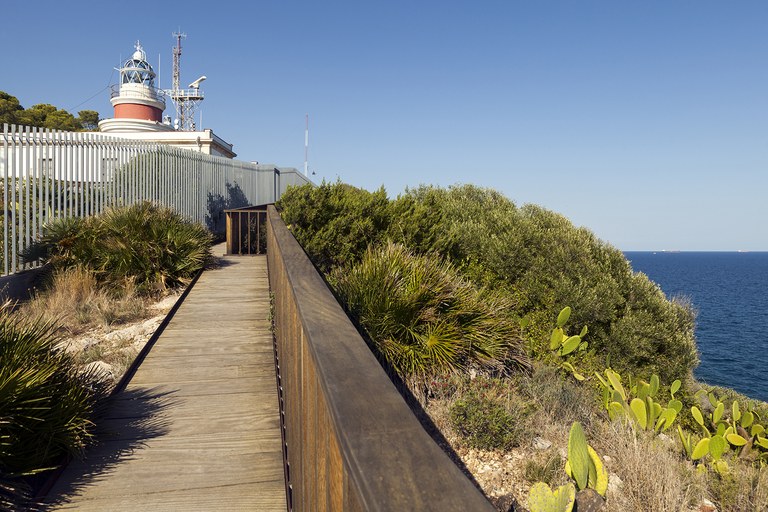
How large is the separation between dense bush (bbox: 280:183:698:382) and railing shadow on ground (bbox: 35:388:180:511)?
5181mm

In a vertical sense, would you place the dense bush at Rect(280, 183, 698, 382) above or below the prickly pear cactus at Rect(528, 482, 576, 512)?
above

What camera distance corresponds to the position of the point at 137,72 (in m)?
44.5

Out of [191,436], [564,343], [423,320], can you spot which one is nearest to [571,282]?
[564,343]

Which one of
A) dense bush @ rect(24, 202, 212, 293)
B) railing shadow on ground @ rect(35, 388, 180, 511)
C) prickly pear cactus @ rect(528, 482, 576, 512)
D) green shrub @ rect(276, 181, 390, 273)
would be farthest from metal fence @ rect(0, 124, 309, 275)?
prickly pear cactus @ rect(528, 482, 576, 512)

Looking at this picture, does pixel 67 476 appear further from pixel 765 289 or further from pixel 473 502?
pixel 765 289

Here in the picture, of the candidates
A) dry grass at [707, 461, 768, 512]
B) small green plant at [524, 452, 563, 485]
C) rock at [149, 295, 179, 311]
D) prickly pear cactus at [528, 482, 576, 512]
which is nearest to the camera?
prickly pear cactus at [528, 482, 576, 512]

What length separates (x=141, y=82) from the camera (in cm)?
4459

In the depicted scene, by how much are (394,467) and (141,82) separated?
50.9 meters

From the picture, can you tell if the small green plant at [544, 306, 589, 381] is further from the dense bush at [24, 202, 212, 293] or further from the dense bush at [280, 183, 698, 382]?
the dense bush at [24, 202, 212, 293]

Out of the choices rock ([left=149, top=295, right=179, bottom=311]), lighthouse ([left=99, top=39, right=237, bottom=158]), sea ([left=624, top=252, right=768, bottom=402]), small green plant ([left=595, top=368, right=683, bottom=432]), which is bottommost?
sea ([left=624, top=252, right=768, bottom=402])

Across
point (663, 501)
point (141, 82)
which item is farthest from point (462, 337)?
point (141, 82)

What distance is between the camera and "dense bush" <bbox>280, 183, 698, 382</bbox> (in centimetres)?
939

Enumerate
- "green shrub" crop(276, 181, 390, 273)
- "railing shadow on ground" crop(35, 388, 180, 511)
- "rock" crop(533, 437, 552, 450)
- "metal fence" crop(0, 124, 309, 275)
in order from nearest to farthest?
"railing shadow on ground" crop(35, 388, 180, 511) < "rock" crop(533, 437, 552, 450) < "metal fence" crop(0, 124, 309, 275) < "green shrub" crop(276, 181, 390, 273)

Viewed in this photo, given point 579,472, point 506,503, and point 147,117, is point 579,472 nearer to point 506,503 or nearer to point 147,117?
point 506,503
